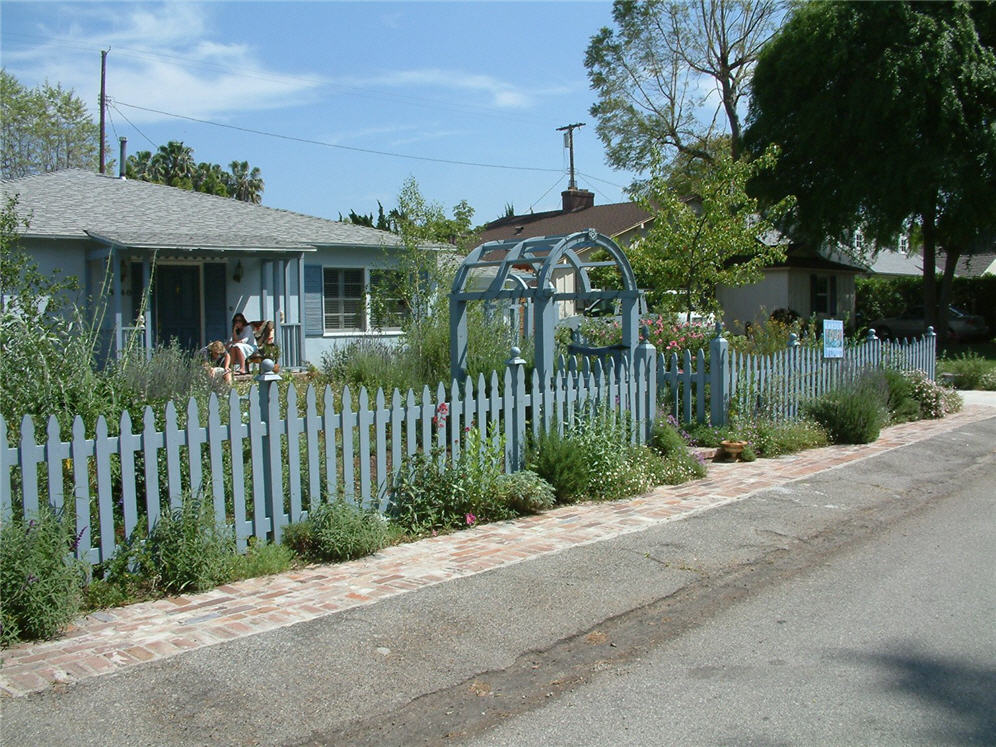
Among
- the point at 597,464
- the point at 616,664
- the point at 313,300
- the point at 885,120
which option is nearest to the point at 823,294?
the point at 885,120

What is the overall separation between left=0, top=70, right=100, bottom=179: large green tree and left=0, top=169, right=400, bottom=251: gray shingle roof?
25.6 metres

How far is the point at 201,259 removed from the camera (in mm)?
18328

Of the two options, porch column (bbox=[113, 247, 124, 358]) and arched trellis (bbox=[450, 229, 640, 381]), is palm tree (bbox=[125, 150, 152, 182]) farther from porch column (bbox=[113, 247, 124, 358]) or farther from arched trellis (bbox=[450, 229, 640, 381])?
arched trellis (bbox=[450, 229, 640, 381])

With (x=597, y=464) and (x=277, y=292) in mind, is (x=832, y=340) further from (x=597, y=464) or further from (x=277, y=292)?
(x=277, y=292)

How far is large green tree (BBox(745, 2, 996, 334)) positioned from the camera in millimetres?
26984

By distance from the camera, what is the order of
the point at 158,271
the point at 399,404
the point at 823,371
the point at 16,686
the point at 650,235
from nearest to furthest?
1. the point at 16,686
2. the point at 399,404
3. the point at 823,371
4. the point at 650,235
5. the point at 158,271

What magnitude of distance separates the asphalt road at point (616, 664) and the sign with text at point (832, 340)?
5915 mm

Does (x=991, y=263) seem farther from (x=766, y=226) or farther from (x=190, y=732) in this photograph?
(x=190, y=732)

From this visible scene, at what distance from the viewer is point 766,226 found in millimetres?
16500

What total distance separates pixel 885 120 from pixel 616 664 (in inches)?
1083

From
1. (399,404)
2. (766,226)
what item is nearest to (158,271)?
(766,226)

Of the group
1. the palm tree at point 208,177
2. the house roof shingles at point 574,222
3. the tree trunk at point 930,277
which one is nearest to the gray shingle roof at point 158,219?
the house roof shingles at point 574,222

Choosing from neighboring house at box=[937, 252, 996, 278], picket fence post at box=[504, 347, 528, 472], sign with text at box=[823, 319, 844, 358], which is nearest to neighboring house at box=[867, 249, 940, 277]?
neighboring house at box=[937, 252, 996, 278]

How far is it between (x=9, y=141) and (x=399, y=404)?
1714 inches
